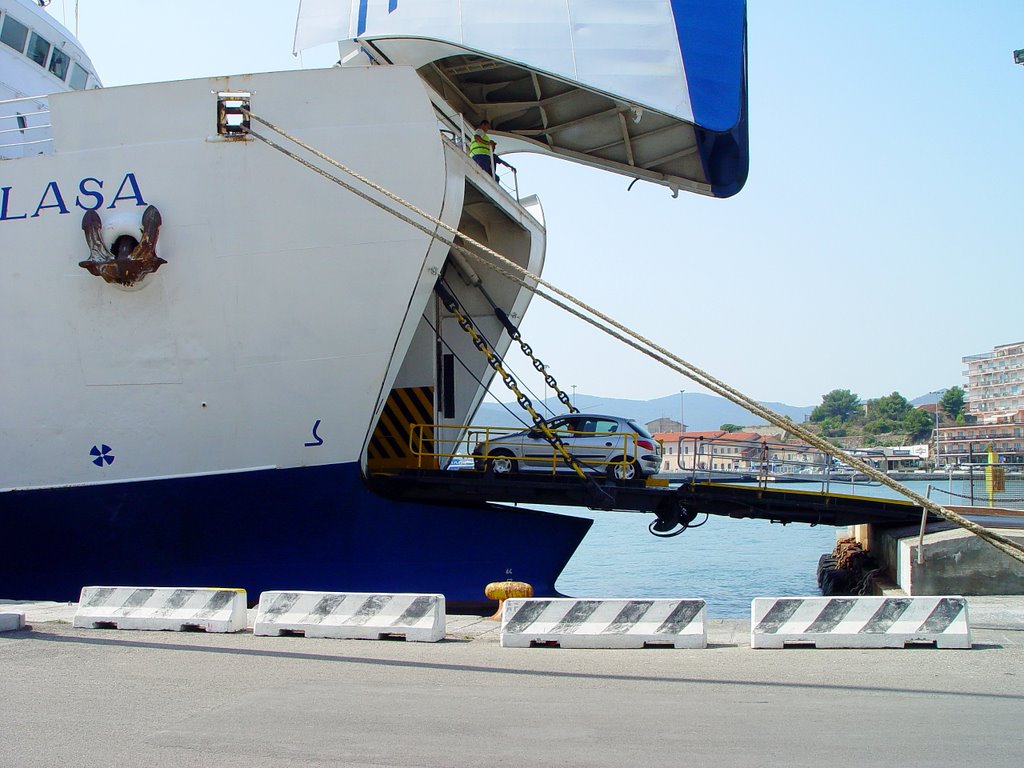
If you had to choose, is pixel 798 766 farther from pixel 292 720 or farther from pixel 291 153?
pixel 291 153

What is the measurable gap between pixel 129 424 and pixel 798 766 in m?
9.82

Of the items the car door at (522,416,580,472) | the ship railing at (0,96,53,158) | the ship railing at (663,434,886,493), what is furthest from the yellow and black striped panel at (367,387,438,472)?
the ship railing at (0,96,53,158)

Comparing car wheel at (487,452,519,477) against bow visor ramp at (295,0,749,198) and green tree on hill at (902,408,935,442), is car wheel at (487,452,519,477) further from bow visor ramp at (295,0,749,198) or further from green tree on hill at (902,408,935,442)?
green tree on hill at (902,408,935,442)

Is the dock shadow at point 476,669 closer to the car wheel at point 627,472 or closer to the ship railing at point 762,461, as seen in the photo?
the ship railing at point 762,461

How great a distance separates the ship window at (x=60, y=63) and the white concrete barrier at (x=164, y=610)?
11465mm

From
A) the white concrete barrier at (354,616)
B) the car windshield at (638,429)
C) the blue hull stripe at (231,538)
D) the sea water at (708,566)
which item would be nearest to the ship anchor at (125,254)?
the blue hull stripe at (231,538)

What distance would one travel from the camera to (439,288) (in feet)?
44.6

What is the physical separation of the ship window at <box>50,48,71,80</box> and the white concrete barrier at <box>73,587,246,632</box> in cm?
1147

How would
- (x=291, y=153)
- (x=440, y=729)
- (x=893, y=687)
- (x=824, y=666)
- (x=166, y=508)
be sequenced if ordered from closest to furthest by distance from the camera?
(x=440, y=729) → (x=893, y=687) → (x=824, y=666) → (x=291, y=153) → (x=166, y=508)

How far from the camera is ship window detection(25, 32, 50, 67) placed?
1647cm

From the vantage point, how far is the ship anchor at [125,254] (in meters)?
11.7

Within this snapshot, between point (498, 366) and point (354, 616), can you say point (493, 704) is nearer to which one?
point (354, 616)

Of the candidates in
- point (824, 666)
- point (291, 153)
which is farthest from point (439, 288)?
point (824, 666)

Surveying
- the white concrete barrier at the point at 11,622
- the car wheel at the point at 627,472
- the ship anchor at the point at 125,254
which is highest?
the ship anchor at the point at 125,254
